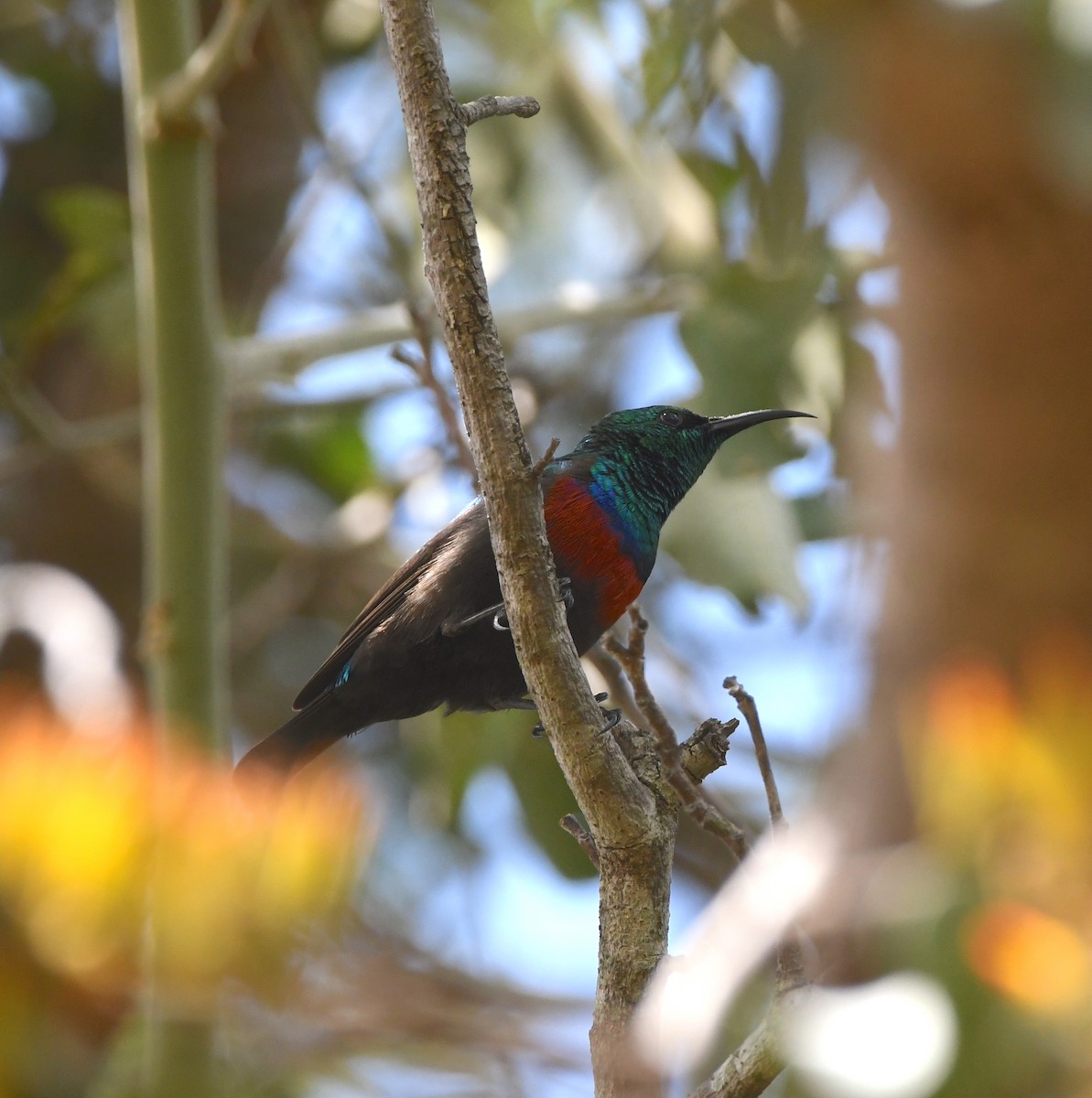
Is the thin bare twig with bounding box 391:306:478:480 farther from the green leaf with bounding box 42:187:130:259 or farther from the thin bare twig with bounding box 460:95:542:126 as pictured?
the green leaf with bounding box 42:187:130:259

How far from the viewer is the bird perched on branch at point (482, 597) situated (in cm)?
330

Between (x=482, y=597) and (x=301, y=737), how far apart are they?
2.33 feet

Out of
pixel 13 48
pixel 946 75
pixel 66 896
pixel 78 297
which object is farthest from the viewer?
pixel 13 48

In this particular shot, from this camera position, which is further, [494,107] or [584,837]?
[584,837]

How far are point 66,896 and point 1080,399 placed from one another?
5.93 ft

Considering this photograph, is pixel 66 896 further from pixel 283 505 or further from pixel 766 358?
pixel 283 505

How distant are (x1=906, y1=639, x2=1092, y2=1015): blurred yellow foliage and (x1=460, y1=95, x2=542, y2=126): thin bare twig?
1124mm

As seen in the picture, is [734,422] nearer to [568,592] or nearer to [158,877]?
[568,592]

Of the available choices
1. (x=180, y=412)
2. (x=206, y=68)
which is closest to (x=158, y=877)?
(x=180, y=412)

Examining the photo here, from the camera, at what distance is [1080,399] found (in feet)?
7.96

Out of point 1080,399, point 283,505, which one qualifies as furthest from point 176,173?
point 283,505

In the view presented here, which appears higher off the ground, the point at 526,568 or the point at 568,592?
the point at 568,592

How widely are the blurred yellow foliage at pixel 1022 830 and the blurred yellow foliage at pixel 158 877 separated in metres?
0.94

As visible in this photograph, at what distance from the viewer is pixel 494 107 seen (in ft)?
7.22
